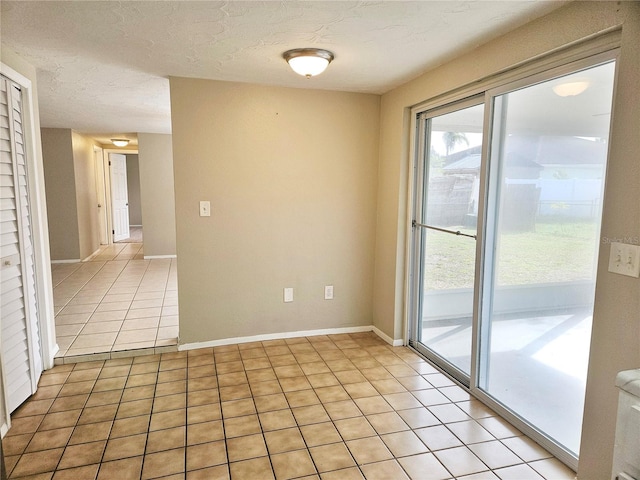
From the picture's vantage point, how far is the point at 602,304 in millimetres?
1738

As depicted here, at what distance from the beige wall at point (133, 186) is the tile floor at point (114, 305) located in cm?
536

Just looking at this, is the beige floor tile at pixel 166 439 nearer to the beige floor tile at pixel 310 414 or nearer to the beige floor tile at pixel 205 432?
the beige floor tile at pixel 205 432

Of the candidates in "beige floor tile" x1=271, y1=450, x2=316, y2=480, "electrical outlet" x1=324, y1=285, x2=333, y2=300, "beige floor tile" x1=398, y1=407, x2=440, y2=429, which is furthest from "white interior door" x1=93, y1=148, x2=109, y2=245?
"beige floor tile" x1=398, y1=407, x2=440, y2=429

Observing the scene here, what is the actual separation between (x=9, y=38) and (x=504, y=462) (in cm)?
Result: 345

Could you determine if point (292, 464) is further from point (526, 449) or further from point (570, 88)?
point (570, 88)

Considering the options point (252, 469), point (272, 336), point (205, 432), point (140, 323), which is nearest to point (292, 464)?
point (252, 469)

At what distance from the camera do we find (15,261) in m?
2.47

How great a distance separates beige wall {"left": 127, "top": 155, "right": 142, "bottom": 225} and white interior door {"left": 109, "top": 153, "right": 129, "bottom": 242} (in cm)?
248

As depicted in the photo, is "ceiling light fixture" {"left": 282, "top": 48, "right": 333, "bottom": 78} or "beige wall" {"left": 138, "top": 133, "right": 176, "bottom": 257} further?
"beige wall" {"left": 138, "top": 133, "right": 176, "bottom": 257}

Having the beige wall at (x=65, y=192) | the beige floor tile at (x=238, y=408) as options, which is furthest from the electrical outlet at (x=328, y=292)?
the beige wall at (x=65, y=192)

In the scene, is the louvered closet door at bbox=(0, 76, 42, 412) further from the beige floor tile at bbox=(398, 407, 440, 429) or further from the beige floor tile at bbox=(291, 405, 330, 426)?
the beige floor tile at bbox=(398, 407, 440, 429)

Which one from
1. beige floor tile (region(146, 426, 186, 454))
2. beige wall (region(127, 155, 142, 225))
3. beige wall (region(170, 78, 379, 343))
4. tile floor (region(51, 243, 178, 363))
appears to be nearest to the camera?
beige floor tile (region(146, 426, 186, 454))

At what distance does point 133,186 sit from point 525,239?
11606 mm

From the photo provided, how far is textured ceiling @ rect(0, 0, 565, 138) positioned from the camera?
1886 millimetres
